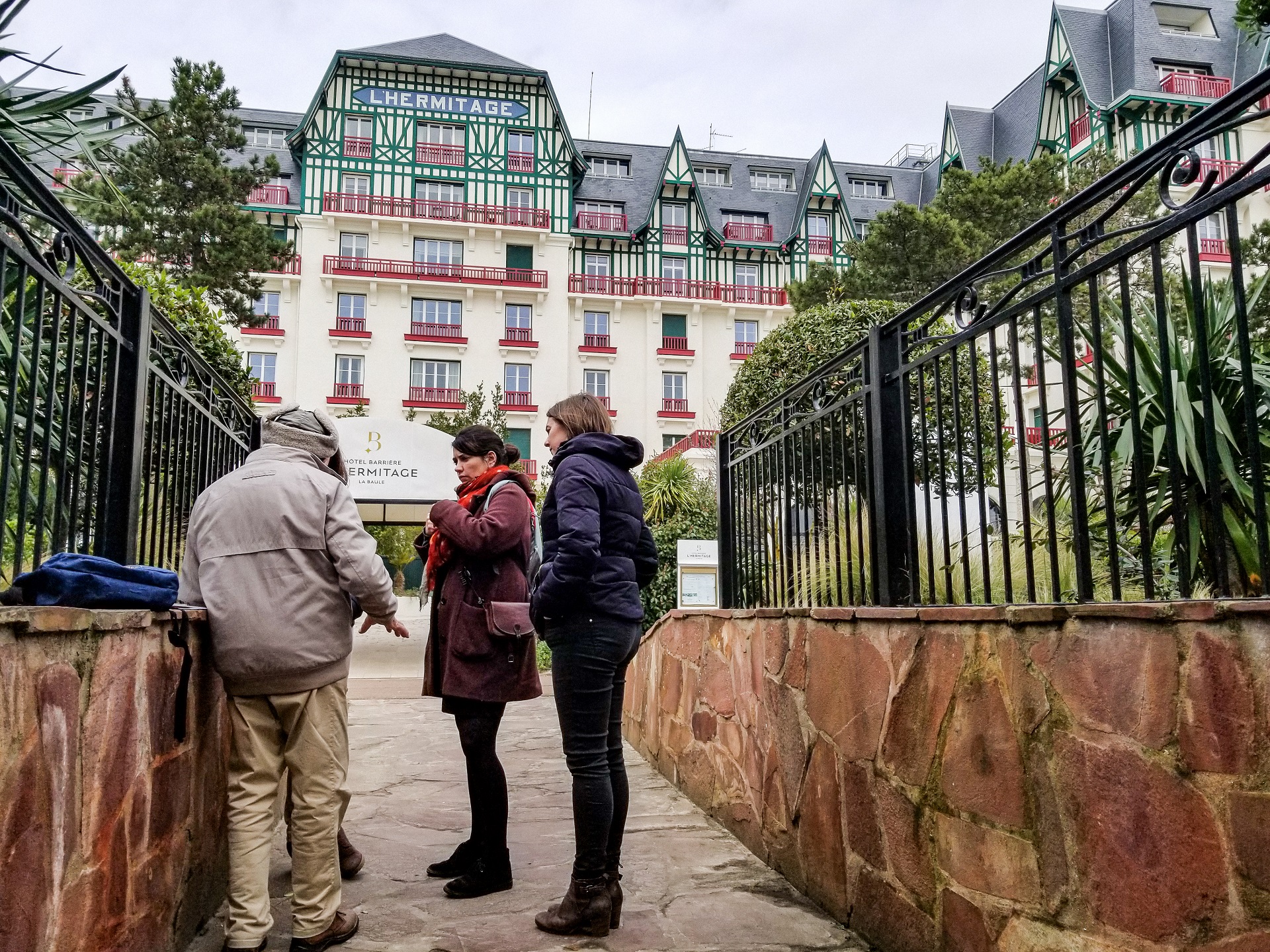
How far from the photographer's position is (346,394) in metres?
34.6

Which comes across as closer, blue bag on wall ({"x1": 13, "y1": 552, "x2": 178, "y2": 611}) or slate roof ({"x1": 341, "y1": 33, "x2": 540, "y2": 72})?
blue bag on wall ({"x1": 13, "y1": 552, "x2": 178, "y2": 611})

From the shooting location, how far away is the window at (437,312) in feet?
117

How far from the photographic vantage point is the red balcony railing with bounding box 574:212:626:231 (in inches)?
1462

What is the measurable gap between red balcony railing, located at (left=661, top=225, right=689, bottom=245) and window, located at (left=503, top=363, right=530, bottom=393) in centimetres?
750

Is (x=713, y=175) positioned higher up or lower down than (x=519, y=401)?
higher up

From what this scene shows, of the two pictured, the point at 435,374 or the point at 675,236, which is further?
the point at 675,236

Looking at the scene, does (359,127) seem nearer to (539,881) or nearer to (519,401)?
(519,401)

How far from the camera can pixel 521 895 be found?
3.67m

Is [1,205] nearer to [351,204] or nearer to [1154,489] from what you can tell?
[1154,489]

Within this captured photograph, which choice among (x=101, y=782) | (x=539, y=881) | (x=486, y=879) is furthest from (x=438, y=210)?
(x=101, y=782)

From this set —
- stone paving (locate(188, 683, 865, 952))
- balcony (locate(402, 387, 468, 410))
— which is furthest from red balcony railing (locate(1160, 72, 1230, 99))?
stone paving (locate(188, 683, 865, 952))

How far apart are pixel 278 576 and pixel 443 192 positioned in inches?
1375

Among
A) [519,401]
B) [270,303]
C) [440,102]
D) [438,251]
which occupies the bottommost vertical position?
[519,401]

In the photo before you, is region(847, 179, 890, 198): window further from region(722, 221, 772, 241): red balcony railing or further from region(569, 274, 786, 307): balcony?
region(569, 274, 786, 307): balcony
